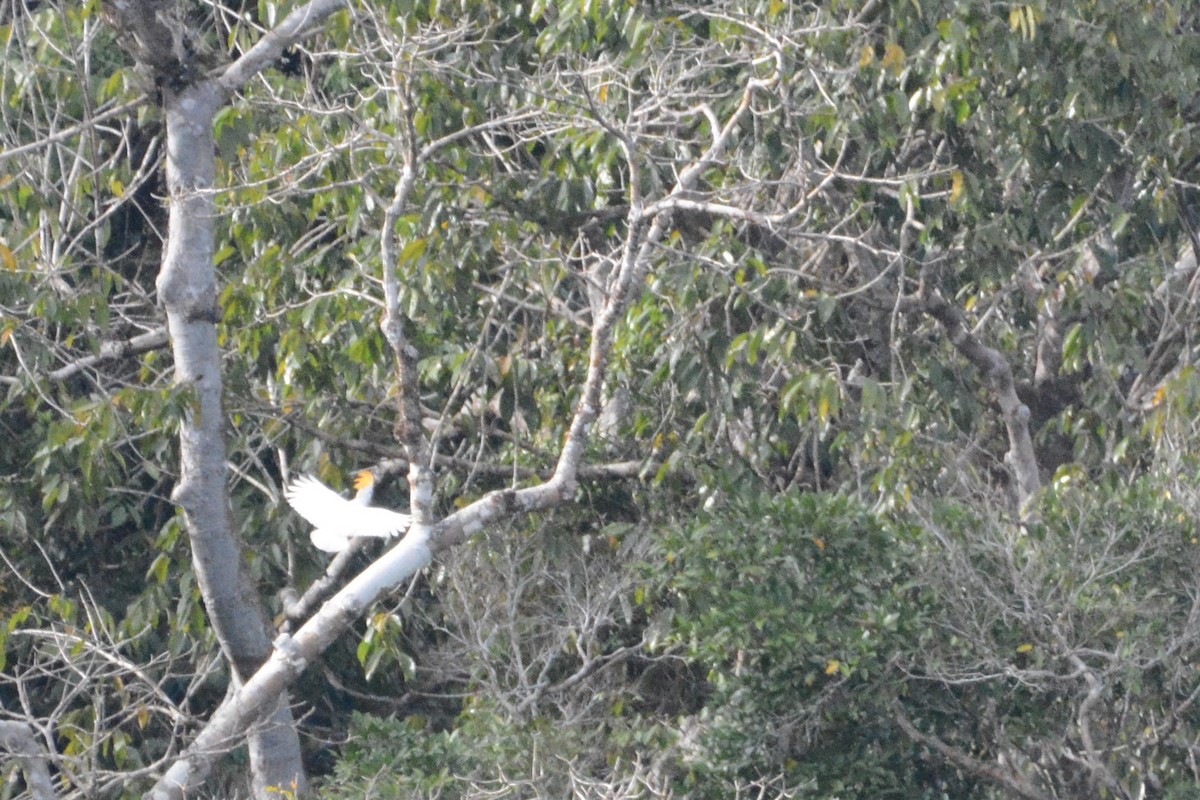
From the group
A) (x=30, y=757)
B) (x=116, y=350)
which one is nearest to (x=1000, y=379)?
(x=116, y=350)

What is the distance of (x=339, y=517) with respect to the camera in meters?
4.05

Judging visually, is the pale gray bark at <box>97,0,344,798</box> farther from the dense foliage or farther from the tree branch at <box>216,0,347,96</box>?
the dense foliage

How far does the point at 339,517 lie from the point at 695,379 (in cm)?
141

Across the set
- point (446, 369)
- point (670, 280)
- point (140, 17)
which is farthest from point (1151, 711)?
point (140, 17)

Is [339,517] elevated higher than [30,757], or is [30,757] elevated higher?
[339,517]

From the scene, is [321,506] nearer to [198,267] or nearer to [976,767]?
[198,267]

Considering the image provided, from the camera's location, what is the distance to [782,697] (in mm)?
4586

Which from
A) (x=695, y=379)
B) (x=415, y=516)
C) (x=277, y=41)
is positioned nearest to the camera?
(x=415, y=516)

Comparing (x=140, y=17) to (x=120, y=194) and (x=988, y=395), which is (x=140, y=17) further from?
(x=988, y=395)

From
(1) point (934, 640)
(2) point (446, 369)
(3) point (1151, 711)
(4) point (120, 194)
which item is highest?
(4) point (120, 194)

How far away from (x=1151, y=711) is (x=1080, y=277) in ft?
4.64

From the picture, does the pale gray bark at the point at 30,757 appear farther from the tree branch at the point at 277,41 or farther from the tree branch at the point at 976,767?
the tree branch at the point at 976,767

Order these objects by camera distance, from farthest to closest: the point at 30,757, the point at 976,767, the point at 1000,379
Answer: the point at 1000,379 < the point at 976,767 < the point at 30,757

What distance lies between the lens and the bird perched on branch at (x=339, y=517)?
403 centimetres
